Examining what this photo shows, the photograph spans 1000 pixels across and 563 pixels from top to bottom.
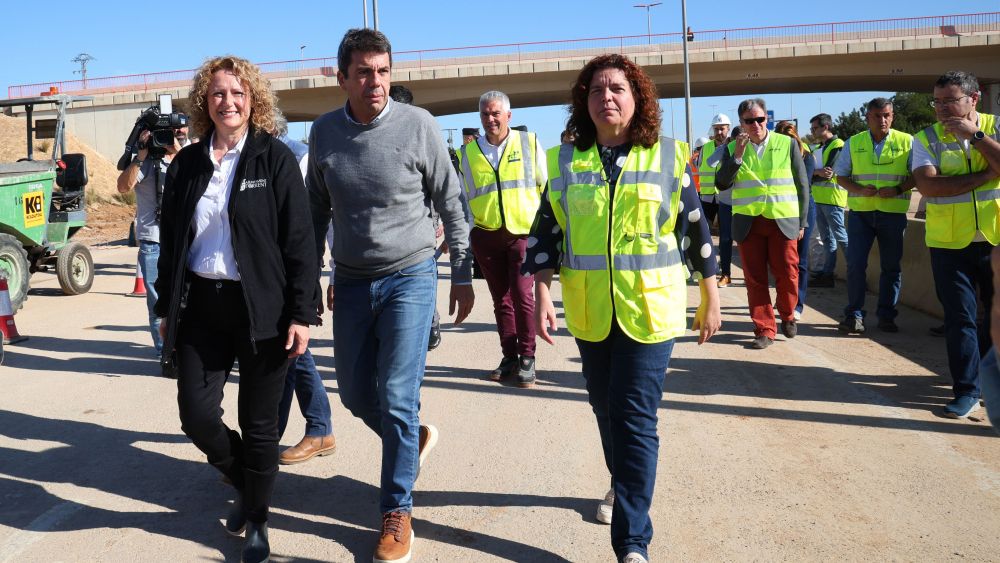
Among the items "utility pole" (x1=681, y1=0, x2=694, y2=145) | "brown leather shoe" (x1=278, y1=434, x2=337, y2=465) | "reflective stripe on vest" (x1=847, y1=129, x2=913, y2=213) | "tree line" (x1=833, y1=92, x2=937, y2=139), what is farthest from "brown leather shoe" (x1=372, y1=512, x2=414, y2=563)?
"tree line" (x1=833, y1=92, x2=937, y2=139)

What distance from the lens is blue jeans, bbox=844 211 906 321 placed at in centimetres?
839

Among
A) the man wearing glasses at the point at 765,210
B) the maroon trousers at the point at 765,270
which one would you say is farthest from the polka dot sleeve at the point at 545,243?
the maroon trousers at the point at 765,270

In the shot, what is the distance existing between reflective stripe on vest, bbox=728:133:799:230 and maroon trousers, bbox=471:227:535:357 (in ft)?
7.93

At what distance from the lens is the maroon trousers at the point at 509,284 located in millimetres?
6801

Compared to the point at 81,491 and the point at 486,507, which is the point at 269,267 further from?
the point at 81,491

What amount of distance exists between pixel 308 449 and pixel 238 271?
165 cm

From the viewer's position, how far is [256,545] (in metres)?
3.63

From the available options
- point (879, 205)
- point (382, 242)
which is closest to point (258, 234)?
point (382, 242)

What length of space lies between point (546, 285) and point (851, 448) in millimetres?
2399

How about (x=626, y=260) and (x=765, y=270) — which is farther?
(x=765, y=270)

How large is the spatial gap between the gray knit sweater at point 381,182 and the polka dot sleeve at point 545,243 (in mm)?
523

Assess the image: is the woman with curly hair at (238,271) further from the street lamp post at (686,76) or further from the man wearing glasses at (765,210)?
the street lamp post at (686,76)

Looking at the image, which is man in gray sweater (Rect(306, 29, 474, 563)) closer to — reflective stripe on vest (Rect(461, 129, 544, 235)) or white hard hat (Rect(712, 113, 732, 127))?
reflective stripe on vest (Rect(461, 129, 544, 235))

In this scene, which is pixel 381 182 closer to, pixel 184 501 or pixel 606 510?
pixel 606 510
